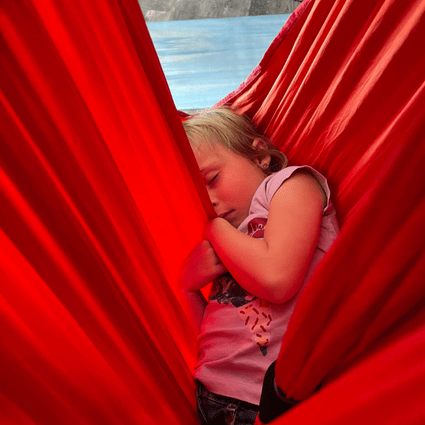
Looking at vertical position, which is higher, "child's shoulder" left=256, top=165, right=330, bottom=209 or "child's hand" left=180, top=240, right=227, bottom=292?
"child's shoulder" left=256, top=165, right=330, bottom=209

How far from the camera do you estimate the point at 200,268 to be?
2.03ft

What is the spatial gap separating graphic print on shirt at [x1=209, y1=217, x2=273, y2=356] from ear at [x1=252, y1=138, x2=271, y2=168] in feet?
0.54

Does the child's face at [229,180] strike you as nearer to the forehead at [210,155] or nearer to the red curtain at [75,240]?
the forehead at [210,155]

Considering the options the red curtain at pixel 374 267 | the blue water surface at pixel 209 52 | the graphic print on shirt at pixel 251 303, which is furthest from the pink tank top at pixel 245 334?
the blue water surface at pixel 209 52

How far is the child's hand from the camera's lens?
614 mm

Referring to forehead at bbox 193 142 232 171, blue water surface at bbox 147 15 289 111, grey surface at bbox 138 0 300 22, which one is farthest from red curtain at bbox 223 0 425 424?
grey surface at bbox 138 0 300 22

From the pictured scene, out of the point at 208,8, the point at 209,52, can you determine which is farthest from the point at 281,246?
the point at 208,8

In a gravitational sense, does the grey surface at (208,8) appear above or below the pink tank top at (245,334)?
below

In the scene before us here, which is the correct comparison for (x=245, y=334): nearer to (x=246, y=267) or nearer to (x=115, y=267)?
(x=246, y=267)

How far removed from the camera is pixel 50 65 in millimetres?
278

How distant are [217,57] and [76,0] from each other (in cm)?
252

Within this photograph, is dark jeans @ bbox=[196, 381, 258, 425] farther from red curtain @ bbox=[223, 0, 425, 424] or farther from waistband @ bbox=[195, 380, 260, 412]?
red curtain @ bbox=[223, 0, 425, 424]

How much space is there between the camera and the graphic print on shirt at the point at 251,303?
0.53 meters

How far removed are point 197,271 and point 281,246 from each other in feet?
0.65
